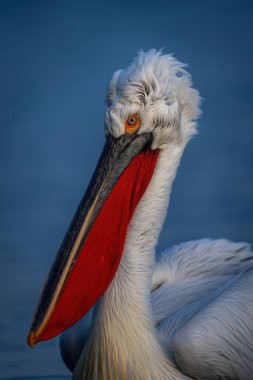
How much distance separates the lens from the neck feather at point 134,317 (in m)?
3.97

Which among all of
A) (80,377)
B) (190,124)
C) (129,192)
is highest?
(190,124)

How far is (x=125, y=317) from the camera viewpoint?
397 cm

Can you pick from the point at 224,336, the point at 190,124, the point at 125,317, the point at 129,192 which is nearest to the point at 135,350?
the point at 125,317

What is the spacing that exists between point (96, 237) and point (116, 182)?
0.26 meters

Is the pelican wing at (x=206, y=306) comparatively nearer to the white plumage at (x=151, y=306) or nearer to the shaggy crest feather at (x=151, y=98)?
the white plumage at (x=151, y=306)

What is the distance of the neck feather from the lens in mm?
3969

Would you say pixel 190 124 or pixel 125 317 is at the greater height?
pixel 190 124

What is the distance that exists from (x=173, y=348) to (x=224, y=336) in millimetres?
237

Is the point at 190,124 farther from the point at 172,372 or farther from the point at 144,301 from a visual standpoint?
the point at 172,372

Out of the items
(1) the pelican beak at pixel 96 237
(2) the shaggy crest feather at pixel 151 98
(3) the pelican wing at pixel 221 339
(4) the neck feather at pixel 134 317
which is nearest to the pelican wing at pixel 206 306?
(3) the pelican wing at pixel 221 339

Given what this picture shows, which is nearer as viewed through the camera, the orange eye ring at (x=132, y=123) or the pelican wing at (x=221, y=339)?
the pelican wing at (x=221, y=339)

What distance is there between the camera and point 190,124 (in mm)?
4148

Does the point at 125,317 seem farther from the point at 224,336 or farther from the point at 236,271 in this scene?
the point at 236,271

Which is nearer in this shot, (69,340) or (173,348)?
(173,348)
